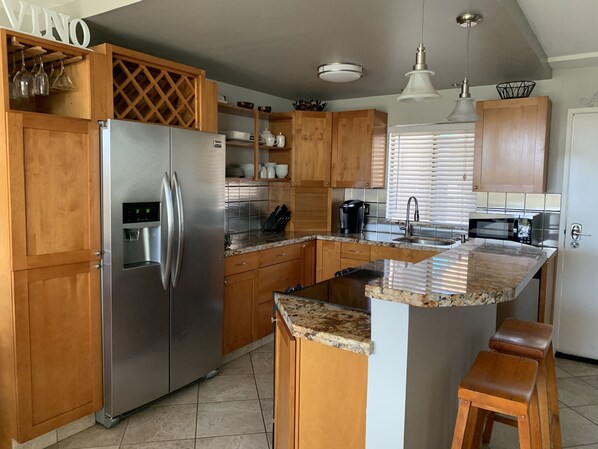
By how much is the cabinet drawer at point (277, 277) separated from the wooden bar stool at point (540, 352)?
195cm

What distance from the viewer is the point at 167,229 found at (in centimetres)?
277

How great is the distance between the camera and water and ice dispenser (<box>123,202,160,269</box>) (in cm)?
261

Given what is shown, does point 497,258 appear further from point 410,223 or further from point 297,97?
point 297,97

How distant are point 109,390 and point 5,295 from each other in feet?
2.59

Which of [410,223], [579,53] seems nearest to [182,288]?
[410,223]

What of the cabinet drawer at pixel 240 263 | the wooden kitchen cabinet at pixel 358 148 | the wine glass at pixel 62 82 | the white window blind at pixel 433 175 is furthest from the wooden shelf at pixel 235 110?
the white window blind at pixel 433 175

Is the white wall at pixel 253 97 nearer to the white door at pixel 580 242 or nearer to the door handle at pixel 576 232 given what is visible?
the white door at pixel 580 242

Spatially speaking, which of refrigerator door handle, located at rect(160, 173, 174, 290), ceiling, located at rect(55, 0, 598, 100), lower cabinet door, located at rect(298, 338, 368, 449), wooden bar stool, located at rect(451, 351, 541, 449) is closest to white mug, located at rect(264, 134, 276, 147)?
ceiling, located at rect(55, 0, 598, 100)

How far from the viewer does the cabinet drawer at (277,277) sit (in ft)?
12.5

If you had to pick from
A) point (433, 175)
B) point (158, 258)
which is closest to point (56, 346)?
point (158, 258)

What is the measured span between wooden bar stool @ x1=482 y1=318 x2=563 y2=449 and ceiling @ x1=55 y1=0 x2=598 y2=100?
5.27ft

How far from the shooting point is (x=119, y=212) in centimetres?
254

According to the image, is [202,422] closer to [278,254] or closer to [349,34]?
[278,254]

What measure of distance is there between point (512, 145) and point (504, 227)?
669mm
